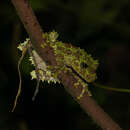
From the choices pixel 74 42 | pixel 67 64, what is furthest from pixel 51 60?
pixel 74 42

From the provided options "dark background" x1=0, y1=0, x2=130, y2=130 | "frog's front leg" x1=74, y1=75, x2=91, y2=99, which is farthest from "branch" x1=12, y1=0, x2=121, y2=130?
"dark background" x1=0, y1=0, x2=130, y2=130

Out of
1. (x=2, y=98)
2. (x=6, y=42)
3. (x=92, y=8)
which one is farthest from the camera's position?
(x=92, y=8)

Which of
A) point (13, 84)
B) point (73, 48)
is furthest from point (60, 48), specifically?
point (13, 84)

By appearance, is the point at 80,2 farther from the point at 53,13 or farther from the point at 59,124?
the point at 59,124

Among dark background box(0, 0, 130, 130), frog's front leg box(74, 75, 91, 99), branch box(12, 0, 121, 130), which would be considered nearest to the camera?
branch box(12, 0, 121, 130)

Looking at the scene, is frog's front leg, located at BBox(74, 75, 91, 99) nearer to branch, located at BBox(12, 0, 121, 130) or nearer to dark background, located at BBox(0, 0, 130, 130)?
branch, located at BBox(12, 0, 121, 130)
